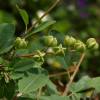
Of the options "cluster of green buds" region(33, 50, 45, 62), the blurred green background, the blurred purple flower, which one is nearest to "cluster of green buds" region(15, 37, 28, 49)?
"cluster of green buds" region(33, 50, 45, 62)

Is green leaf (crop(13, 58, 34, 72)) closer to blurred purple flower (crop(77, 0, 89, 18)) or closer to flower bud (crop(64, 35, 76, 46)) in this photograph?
flower bud (crop(64, 35, 76, 46))

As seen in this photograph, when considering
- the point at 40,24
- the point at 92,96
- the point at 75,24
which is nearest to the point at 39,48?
the point at 40,24

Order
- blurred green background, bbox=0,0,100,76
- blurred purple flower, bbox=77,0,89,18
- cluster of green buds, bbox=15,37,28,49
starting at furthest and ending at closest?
blurred purple flower, bbox=77,0,89,18, blurred green background, bbox=0,0,100,76, cluster of green buds, bbox=15,37,28,49

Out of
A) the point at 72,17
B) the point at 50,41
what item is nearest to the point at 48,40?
the point at 50,41

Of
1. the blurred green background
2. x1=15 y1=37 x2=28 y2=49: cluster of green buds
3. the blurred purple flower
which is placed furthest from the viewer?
the blurred purple flower

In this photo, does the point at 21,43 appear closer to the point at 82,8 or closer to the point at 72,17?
the point at 72,17

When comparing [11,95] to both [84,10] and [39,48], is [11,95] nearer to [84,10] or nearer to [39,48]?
[39,48]
